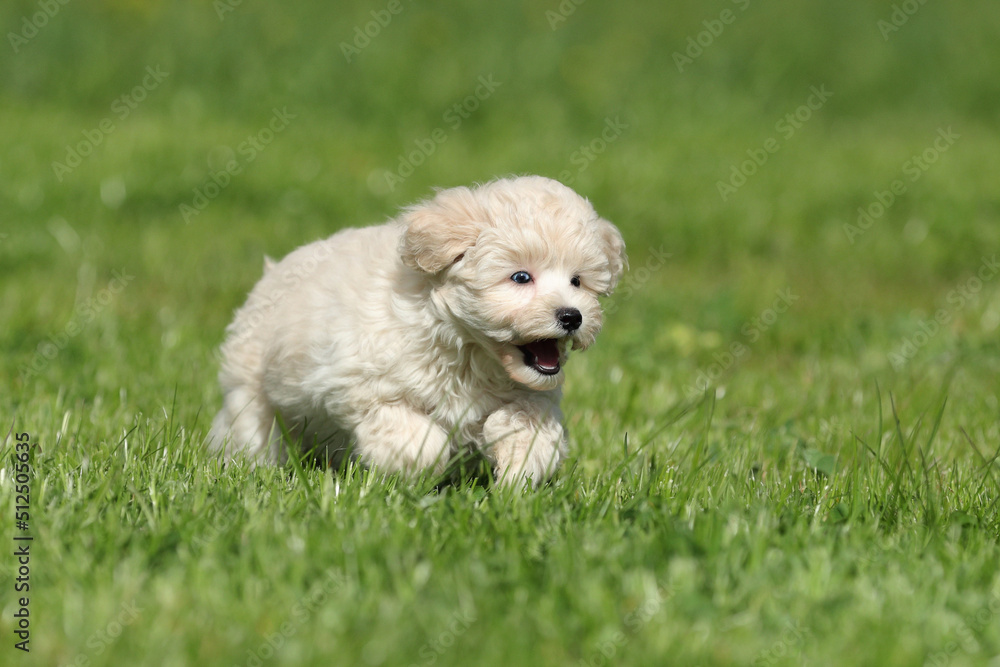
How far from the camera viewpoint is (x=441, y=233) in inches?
139

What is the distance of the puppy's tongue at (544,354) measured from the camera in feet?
11.6

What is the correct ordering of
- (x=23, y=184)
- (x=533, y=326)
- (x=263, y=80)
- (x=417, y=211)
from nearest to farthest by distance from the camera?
(x=533, y=326), (x=417, y=211), (x=23, y=184), (x=263, y=80)

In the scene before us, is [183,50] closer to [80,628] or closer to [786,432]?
[786,432]

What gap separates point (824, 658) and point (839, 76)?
37.7ft

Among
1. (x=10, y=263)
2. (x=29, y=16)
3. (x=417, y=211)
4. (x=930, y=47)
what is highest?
(x=930, y=47)

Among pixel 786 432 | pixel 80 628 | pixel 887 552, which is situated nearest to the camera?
pixel 80 628

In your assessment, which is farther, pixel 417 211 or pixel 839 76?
pixel 839 76

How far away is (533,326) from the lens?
3.39 m

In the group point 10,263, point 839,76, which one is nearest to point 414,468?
point 10,263

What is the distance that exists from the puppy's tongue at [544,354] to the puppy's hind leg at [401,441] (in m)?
0.40
